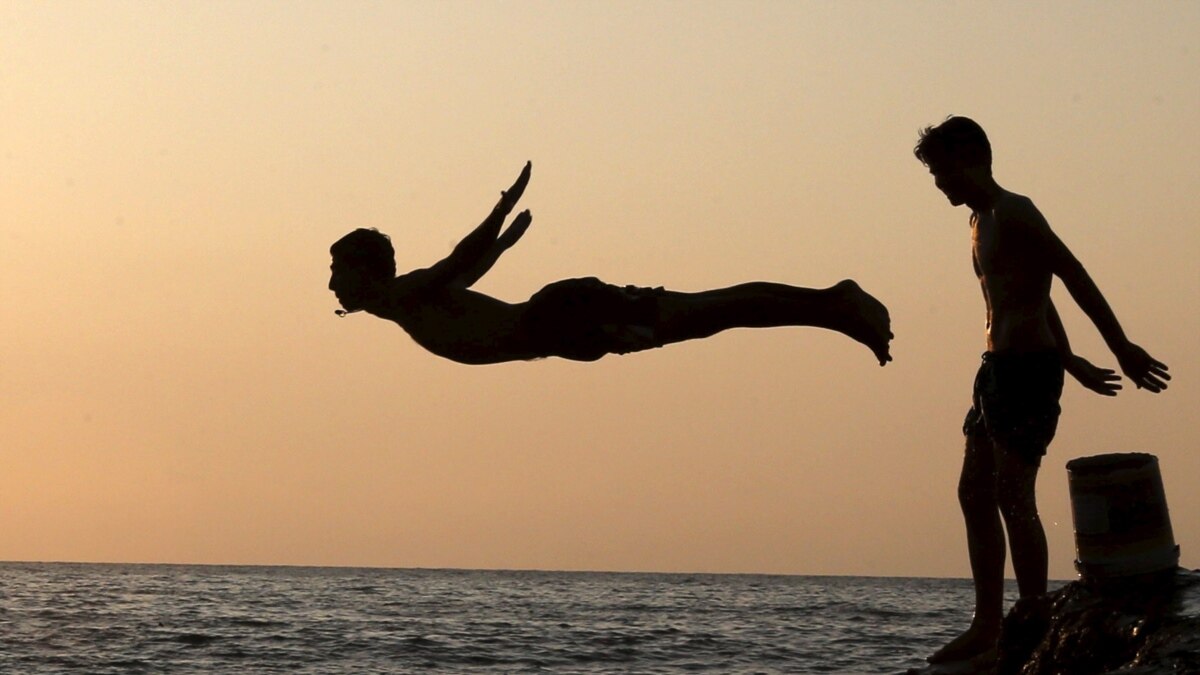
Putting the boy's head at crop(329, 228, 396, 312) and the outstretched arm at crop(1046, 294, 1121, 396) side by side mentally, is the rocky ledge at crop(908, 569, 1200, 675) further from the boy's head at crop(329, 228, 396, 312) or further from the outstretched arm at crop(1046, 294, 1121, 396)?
the boy's head at crop(329, 228, 396, 312)

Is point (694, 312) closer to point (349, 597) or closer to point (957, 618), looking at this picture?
point (957, 618)

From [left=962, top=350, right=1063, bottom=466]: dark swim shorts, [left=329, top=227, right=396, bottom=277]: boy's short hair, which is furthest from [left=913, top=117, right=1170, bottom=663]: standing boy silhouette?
[left=329, top=227, right=396, bottom=277]: boy's short hair

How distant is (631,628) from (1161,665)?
→ 30.3 meters

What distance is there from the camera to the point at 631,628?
117ft

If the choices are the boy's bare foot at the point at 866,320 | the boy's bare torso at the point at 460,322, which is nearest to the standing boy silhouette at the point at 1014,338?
the boy's bare foot at the point at 866,320

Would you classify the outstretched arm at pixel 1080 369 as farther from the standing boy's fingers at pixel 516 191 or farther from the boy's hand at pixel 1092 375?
the standing boy's fingers at pixel 516 191

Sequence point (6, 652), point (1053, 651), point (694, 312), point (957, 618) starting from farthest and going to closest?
point (957, 618), point (6, 652), point (694, 312), point (1053, 651)

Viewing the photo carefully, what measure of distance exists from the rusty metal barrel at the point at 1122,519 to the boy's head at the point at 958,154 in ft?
4.92

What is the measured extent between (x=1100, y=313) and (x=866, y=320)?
5.26 feet

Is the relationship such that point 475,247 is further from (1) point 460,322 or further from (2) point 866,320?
(2) point 866,320

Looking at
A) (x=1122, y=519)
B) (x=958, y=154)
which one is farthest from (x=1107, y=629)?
(x=958, y=154)

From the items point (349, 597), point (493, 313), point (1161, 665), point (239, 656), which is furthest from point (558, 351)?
point (349, 597)

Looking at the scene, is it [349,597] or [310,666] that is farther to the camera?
[349,597]

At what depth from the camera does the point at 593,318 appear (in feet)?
28.3
